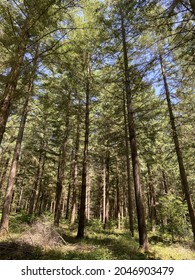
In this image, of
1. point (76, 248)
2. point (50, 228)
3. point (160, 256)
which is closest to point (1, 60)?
point (50, 228)

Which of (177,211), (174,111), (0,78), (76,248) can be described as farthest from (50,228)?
(174,111)

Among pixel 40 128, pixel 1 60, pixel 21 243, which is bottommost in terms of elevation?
pixel 21 243

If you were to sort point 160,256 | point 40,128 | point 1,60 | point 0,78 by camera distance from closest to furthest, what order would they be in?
point 1,60, point 0,78, point 160,256, point 40,128

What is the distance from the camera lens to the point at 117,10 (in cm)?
838

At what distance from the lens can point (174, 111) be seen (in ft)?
38.2

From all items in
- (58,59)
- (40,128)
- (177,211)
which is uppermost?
(40,128)

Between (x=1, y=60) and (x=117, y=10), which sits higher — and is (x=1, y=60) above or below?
below
